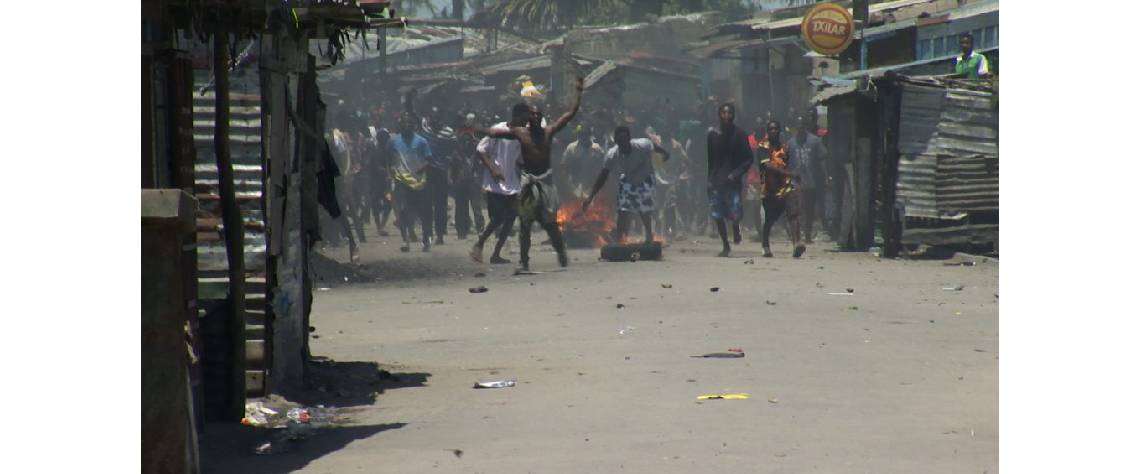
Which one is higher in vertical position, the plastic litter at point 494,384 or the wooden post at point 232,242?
the wooden post at point 232,242

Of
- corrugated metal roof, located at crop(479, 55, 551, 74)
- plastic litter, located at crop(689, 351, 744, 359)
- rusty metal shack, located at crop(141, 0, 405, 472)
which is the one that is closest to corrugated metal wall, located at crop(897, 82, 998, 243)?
plastic litter, located at crop(689, 351, 744, 359)

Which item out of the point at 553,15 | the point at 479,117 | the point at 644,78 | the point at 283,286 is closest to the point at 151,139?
the point at 283,286

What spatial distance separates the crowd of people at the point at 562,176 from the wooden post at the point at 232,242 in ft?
26.8

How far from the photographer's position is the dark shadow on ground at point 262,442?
6.43 metres

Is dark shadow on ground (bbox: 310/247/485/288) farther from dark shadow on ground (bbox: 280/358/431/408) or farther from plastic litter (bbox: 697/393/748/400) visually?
plastic litter (bbox: 697/393/748/400)

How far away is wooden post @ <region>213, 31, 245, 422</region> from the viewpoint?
713cm

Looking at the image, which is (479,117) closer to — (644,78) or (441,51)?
(644,78)

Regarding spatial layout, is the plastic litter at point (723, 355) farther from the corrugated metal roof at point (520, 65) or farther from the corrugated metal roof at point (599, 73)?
the corrugated metal roof at point (520, 65)

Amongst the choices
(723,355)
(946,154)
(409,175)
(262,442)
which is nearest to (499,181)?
(409,175)

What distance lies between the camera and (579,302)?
1309 centimetres

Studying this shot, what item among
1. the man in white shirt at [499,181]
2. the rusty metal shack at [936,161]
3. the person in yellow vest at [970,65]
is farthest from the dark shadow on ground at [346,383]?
the person in yellow vest at [970,65]

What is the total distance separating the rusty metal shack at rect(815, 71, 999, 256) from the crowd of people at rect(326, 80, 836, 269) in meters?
1.09

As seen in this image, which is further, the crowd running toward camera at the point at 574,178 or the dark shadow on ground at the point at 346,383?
the crowd running toward camera at the point at 574,178

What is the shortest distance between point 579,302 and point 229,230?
19.7 feet
